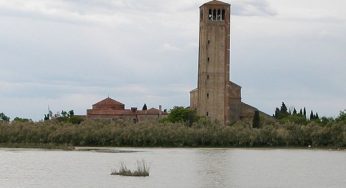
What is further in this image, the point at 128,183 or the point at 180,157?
the point at 180,157

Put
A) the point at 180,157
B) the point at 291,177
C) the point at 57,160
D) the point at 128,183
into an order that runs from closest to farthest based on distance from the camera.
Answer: the point at 128,183, the point at 291,177, the point at 57,160, the point at 180,157

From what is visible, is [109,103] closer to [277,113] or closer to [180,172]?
[277,113]

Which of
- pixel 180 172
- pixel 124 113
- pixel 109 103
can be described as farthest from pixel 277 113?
pixel 180 172

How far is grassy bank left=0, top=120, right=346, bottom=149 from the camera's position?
71.3 metres

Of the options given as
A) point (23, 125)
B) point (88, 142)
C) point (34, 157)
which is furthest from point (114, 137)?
point (34, 157)

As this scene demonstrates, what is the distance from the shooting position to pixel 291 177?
38.3 metres

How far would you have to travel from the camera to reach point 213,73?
96.9 meters

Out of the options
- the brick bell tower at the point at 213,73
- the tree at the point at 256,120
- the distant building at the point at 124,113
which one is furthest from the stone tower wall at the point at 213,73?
the distant building at the point at 124,113

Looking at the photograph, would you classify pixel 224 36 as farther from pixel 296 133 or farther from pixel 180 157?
pixel 180 157

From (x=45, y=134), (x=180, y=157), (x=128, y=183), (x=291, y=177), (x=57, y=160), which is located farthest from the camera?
(x=45, y=134)

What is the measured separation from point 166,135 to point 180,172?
3186 centimetres

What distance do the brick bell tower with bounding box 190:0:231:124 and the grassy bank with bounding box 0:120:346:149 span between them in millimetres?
22596

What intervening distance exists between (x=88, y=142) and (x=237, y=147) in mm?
12236

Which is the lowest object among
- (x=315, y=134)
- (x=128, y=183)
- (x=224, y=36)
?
(x=128, y=183)
